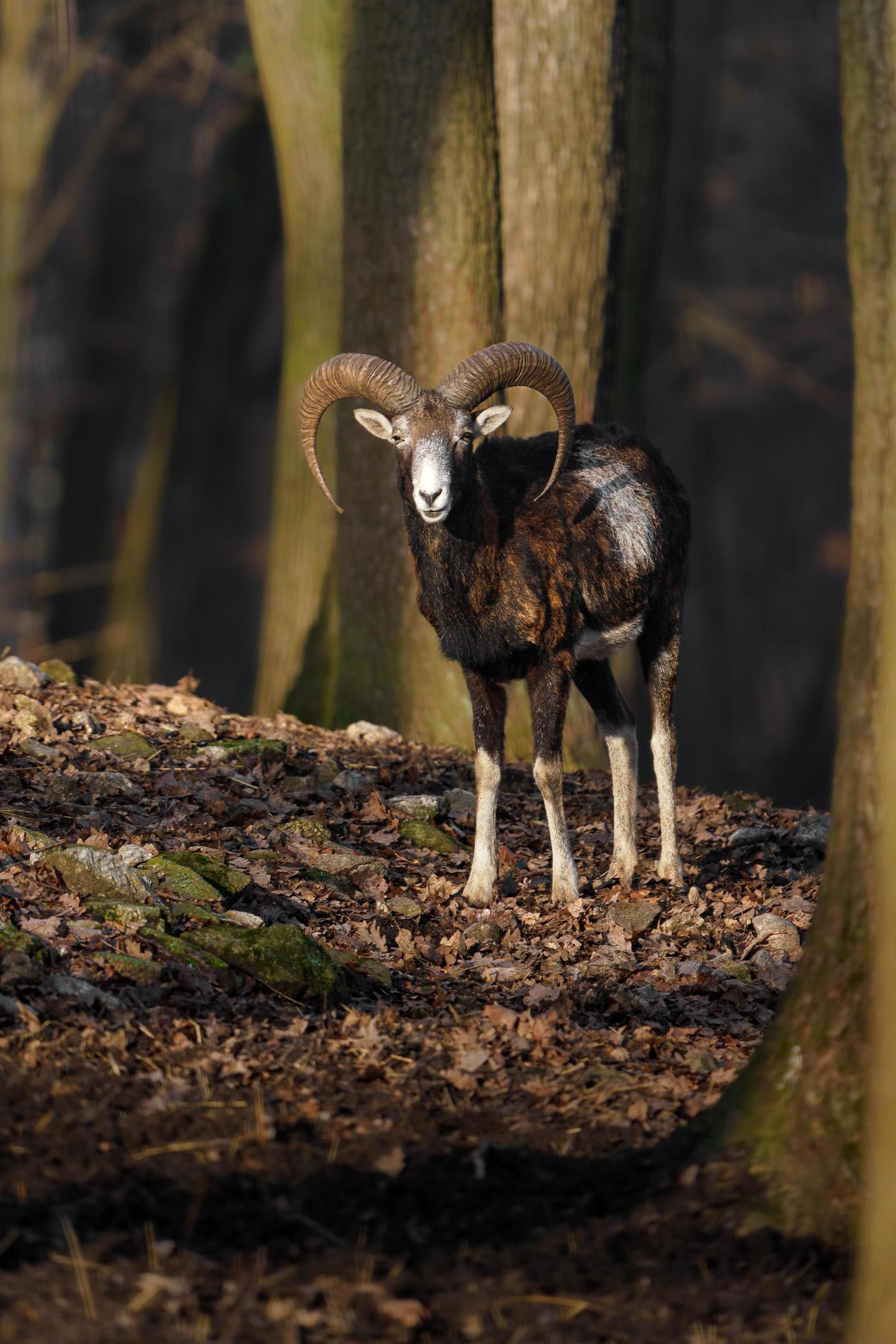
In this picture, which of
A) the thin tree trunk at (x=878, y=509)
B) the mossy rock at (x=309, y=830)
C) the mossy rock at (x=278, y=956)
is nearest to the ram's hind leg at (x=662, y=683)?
the mossy rock at (x=309, y=830)

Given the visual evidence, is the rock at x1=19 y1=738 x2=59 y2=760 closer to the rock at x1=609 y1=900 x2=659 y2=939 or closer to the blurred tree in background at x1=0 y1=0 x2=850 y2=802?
the rock at x1=609 y1=900 x2=659 y2=939

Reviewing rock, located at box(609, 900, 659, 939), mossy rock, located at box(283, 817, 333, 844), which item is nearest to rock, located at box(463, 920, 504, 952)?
rock, located at box(609, 900, 659, 939)

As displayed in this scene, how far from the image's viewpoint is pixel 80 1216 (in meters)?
5.24

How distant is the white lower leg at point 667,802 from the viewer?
393 inches

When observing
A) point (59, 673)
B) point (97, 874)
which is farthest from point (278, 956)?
point (59, 673)

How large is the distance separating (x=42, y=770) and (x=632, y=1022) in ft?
12.8

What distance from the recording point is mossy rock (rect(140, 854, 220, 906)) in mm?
7988

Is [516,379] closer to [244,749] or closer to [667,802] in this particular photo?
[667,802]

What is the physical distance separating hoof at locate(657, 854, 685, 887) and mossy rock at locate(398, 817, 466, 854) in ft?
3.90

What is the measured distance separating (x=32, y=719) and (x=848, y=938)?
20.0ft

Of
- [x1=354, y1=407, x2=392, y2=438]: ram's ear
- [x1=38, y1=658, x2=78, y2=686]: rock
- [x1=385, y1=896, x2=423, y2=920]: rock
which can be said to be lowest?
[x1=385, y1=896, x2=423, y2=920]: rock

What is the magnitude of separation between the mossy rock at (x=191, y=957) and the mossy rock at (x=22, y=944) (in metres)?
0.51

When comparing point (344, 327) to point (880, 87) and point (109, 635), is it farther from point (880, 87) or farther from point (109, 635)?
point (109, 635)

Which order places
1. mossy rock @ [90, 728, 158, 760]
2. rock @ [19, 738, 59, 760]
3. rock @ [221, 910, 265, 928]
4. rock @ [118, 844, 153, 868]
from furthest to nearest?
mossy rock @ [90, 728, 158, 760] < rock @ [19, 738, 59, 760] < rock @ [118, 844, 153, 868] < rock @ [221, 910, 265, 928]
